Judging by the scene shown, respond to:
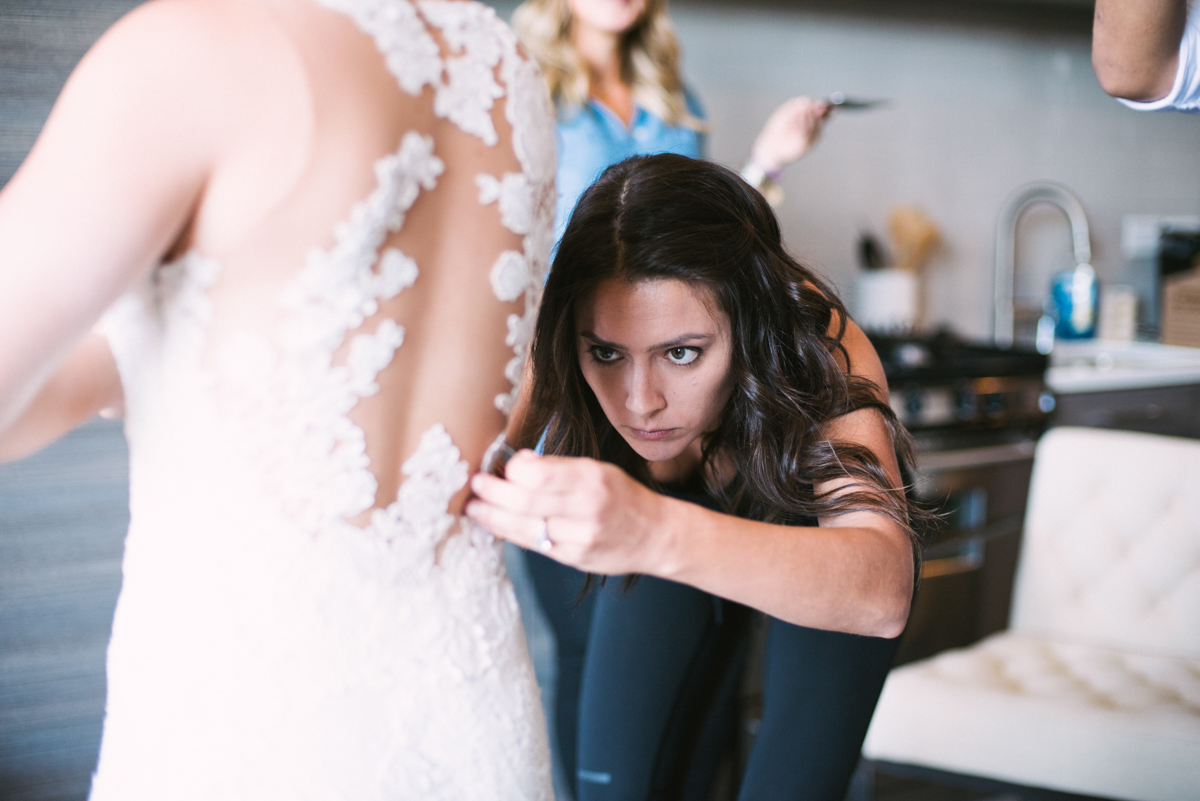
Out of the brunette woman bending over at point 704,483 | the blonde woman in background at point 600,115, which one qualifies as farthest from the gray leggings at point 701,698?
the blonde woman in background at point 600,115

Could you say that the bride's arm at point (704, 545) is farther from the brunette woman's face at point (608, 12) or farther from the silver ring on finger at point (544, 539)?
the brunette woman's face at point (608, 12)

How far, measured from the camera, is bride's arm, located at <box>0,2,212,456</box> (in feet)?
1.60

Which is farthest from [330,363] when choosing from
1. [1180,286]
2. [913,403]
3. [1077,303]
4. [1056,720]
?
[1077,303]

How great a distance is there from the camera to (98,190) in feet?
1.61

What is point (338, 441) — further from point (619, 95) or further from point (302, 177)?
point (619, 95)

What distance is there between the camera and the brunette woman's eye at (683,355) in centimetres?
96

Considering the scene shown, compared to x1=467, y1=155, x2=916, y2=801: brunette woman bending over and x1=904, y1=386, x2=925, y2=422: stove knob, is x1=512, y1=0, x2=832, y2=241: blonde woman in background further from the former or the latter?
x1=467, y1=155, x2=916, y2=801: brunette woman bending over

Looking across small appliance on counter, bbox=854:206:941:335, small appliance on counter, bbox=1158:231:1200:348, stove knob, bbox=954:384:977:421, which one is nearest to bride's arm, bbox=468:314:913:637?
stove knob, bbox=954:384:977:421

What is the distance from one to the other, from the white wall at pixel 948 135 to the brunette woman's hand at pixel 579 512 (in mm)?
2200

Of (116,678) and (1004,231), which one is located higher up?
(1004,231)

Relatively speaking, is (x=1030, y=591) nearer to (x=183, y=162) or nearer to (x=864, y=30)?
(x=183, y=162)

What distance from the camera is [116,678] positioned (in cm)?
63

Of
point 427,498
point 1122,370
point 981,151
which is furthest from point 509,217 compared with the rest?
point 981,151

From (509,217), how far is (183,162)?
0.23m
